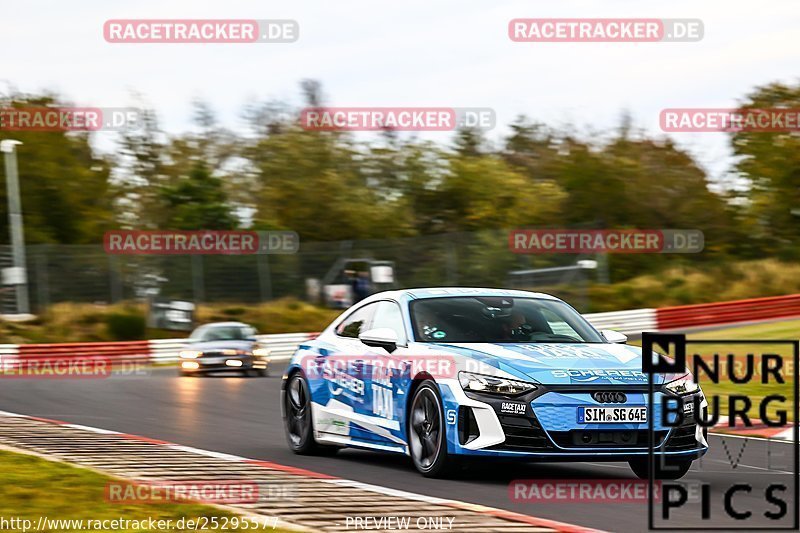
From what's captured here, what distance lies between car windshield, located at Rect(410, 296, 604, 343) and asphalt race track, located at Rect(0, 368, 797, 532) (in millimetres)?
973

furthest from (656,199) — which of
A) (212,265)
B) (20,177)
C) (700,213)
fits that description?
(20,177)

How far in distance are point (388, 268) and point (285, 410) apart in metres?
28.3

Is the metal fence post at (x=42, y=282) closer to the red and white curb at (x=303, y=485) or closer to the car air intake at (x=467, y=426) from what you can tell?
the red and white curb at (x=303, y=485)

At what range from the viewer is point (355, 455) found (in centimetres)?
1174

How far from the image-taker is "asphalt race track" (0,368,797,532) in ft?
26.6

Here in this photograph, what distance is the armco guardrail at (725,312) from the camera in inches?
1469
